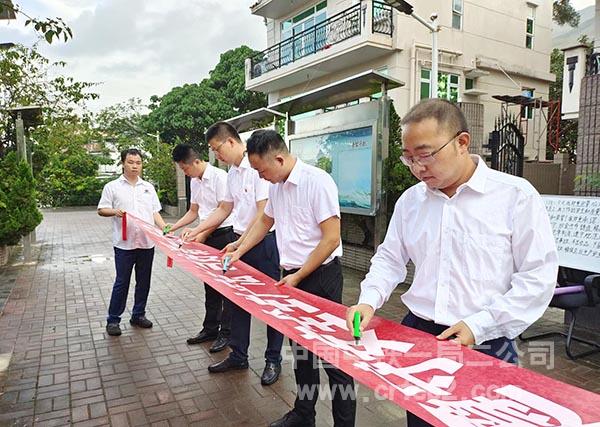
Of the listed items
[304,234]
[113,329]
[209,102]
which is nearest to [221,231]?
[113,329]

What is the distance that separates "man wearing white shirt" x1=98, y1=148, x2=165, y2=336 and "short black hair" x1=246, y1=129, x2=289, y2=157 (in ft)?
7.86

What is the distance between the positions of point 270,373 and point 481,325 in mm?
2300

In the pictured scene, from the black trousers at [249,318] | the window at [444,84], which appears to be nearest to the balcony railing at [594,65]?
the black trousers at [249,318]

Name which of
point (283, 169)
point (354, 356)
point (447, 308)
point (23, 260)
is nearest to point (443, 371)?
point (447, 308)

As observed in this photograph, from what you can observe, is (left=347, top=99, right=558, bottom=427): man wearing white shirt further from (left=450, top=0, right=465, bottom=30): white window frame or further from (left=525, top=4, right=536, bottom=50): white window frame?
(left=525, top=4, right=536, bottom=50): white window frame

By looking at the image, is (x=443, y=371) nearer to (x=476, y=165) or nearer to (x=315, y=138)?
Result: (x=476, y=165)

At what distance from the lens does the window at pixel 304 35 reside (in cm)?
1523

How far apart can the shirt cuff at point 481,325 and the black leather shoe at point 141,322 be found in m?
3.99

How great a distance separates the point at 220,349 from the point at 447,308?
2.90m

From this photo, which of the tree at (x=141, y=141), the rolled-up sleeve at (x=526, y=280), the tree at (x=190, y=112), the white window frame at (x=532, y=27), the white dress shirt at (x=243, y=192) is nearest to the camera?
the rolled-up sleeve at (x=526, y=280)

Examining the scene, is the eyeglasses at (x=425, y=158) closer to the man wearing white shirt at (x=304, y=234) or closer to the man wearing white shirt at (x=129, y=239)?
the man wearing white shirt at (x=304, y=234)

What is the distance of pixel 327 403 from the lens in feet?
10.4

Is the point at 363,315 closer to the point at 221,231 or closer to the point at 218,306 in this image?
the point at 221,231

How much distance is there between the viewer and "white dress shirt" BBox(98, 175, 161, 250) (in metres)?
4.62
